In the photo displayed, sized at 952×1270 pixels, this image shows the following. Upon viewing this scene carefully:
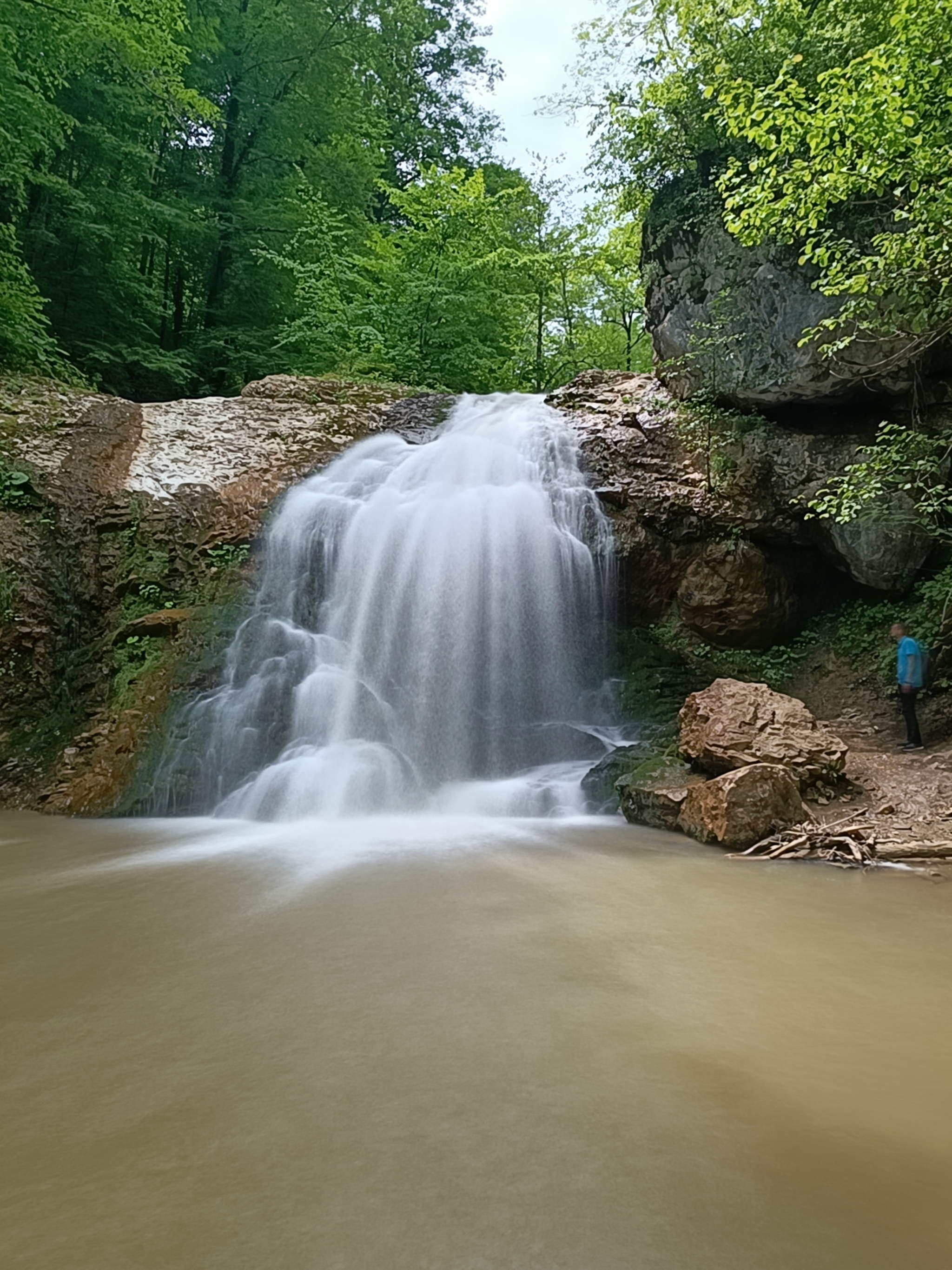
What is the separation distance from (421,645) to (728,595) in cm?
358

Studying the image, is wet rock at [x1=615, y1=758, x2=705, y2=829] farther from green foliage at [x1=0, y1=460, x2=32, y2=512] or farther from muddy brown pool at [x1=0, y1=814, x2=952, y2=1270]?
green foliage at [x1=0, y1=460, x2=32, y2=512]

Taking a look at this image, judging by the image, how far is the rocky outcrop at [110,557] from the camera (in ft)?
23.2

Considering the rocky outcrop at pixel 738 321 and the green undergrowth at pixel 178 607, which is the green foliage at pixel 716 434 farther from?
the green undergrowth at pixel 178 607

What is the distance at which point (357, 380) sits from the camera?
11773 mm

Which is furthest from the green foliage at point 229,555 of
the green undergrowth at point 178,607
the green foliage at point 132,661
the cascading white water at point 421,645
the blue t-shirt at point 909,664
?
the blue t-shirt at point 909,664

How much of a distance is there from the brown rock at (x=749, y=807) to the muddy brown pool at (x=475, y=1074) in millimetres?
795

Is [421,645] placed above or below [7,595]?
below

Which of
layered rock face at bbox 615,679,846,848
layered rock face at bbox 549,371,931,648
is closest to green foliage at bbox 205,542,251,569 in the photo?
layered rock face at bbox 549,371,931,648

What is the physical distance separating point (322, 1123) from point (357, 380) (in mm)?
11162

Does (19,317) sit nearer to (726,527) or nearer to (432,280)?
(432,280)

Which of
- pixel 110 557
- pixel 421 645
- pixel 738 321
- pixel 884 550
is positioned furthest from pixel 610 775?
pixel 110 557

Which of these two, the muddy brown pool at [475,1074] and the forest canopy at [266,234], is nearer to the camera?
the muddy brown pool at [475,1074]

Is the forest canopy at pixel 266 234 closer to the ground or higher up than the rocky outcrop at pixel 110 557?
higher up

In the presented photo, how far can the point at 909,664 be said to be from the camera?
7363 mm
